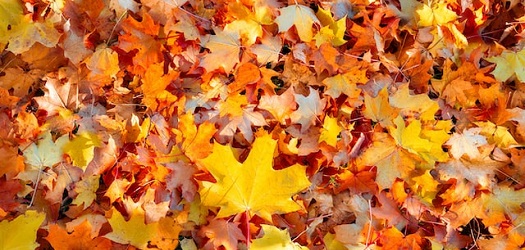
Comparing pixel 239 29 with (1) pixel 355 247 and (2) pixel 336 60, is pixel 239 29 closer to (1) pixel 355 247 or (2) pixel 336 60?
(2) pixel 336 60

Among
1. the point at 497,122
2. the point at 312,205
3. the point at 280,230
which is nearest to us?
the point at 280,230

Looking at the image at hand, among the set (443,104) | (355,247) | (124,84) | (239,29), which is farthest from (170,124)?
(443,104)

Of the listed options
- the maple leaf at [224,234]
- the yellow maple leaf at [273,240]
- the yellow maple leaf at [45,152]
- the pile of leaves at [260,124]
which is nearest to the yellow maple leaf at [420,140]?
the pile of leaves at [260,124]

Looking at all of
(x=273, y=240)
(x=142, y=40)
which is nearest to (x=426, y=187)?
(x=273, y=240)

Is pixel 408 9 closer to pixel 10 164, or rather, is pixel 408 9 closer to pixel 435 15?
pixel 435 15

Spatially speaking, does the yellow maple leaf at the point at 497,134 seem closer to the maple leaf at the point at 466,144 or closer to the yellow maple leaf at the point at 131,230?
the maple leaf at the point at 466,144

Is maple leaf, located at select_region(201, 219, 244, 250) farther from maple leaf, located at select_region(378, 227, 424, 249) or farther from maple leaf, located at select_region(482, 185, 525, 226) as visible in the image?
maple leaf, located at select_region(482, 185, 525, 226)
